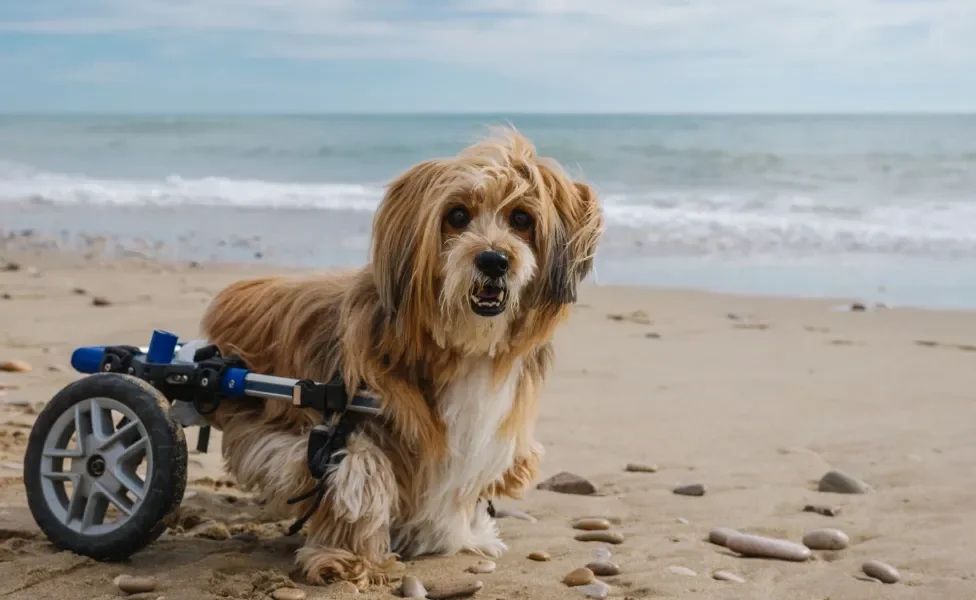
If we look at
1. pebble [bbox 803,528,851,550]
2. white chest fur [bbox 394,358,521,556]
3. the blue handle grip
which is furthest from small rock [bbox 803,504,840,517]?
the blue handle grip

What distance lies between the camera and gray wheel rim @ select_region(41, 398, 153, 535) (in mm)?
3520

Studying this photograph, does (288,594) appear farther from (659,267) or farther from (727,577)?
(659,267)

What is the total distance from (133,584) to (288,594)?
1.52 ft

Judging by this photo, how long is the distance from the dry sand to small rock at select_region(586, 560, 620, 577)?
4 centimetres

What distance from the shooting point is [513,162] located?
139 inches

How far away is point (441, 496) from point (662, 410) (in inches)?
106

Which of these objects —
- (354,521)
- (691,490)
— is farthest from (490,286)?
(691,490)

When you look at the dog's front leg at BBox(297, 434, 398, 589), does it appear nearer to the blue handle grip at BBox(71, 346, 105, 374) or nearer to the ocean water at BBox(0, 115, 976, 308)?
the blue handle grip at BBox(71, 346, 105, 374)

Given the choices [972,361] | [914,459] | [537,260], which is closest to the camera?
[537,260]

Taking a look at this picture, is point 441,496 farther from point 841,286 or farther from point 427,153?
point 427,153

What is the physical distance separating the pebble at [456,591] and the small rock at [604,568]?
449 mm

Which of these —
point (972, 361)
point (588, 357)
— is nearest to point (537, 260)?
point (588, 357)

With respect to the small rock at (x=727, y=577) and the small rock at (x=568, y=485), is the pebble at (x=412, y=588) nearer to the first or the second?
the small rock at (x=727, y=577)

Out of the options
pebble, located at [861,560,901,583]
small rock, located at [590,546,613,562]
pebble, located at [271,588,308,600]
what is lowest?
pebble, located at [271,588,308,600]
